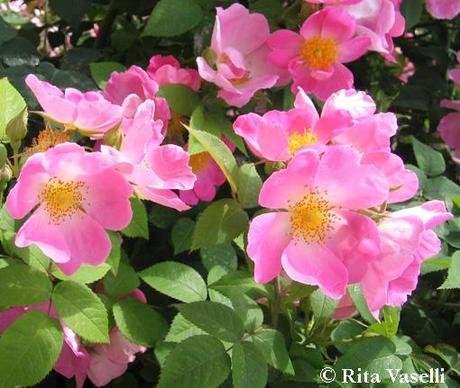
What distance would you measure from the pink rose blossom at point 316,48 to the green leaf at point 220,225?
0.40 metres

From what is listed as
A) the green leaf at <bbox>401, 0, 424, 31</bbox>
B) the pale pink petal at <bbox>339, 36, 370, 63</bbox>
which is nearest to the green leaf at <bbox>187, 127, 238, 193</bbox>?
the pale pink petal at <bbox>339, 36, 370, 63</bbox>

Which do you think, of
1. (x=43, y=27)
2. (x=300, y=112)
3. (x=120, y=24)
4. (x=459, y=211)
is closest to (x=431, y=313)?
(x=459, y=211)

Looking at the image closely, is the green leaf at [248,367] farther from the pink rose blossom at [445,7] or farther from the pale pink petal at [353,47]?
the pink rose blossom at [445,7]

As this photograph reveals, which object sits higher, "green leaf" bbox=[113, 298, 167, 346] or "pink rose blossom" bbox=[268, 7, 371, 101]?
"pink rose blossom" bbox=[268, 7, 371, 101]

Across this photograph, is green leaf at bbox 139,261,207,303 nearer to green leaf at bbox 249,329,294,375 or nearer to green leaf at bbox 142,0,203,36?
green leaf at bbox 249,329,294,375

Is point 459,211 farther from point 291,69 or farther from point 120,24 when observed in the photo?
point 120,24

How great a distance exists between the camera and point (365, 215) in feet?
2.86

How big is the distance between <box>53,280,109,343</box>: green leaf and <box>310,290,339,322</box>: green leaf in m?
0.30

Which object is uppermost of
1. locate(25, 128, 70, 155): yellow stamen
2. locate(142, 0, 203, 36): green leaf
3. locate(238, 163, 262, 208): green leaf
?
locate(25, 128, 70, 155): yellow stamen

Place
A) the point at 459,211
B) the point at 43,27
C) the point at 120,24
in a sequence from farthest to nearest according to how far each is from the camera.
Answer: the point at 43,27 < the point at 120,24 < the point at 459,211

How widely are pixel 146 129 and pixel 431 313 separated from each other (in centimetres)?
81

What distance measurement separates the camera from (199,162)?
120 cm

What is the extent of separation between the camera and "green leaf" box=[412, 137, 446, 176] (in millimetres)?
1390

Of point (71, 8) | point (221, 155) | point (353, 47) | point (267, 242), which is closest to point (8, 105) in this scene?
point (221, 155)
